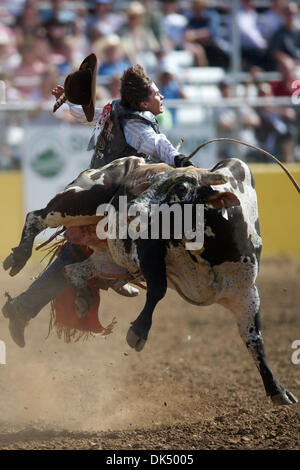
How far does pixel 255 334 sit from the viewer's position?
4.07 meters

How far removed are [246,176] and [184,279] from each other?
0.64 m

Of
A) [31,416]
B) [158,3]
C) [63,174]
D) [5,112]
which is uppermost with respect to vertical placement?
[158,3]

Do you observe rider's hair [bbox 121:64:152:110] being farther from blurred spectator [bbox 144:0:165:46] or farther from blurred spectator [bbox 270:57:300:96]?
blurred spectator [bbox 144:0:165:46]

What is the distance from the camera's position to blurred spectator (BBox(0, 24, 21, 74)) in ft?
30.2

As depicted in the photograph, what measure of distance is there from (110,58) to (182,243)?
6.00 m

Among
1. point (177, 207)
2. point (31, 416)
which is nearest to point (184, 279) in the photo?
point (177, 207)

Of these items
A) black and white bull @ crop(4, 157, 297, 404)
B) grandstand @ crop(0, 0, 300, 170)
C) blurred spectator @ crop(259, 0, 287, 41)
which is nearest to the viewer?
black and white bull @ crop(4, 157, 297, 404)

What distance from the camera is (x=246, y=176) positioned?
4.04 metres

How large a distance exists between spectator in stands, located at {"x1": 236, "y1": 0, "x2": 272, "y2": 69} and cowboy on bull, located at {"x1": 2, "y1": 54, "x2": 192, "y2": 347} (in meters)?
6.09

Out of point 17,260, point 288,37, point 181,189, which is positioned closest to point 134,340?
point 181,189

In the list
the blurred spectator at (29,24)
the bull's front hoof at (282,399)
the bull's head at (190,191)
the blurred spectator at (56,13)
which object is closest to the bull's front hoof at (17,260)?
the bull's head at (190,191)

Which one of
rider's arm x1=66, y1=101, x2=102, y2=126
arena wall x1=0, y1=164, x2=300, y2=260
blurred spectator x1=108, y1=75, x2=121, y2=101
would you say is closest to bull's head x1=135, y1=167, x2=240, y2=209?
rider's arm x1=66, y1=101, x2=102, y2=126

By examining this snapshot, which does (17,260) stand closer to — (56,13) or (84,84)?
(84,84)

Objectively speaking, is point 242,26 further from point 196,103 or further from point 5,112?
point 5,112
